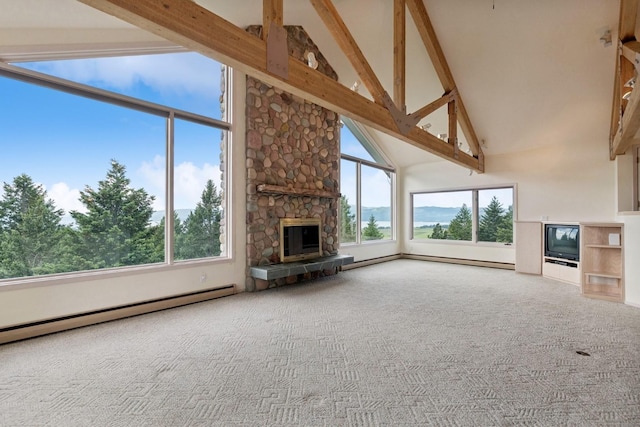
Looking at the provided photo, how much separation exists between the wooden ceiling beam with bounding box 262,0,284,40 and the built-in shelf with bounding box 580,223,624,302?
18.0ft

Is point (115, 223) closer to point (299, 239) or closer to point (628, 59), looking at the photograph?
point (299, 239)

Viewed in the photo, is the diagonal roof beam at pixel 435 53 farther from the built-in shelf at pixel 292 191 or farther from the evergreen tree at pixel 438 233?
the built-in shelf at pixel 292 191

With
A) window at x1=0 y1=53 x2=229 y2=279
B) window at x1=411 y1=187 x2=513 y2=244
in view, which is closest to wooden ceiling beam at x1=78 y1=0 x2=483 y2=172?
window at x1=0 y1=53 x2=229 y2=279

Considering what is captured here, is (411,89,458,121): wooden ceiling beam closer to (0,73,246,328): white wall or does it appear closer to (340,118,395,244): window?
(340,118,395,244): window

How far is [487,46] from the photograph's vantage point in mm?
5035

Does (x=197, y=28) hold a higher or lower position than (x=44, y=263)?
higher

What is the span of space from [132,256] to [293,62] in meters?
3.17

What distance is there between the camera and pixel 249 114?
4.93 m

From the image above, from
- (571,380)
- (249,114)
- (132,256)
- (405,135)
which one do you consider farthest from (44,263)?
(571,380)

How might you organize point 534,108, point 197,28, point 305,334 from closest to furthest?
1. point 197,28
2. point 305,334
3. point 534,108

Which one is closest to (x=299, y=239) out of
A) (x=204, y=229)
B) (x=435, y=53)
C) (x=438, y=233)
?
(x=204, y=229)

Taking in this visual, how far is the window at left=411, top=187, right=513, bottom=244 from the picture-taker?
735 centimetres

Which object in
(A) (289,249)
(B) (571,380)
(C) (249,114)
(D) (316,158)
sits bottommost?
(B) (571,380)

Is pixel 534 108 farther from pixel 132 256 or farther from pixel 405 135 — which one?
pixel 132 256
